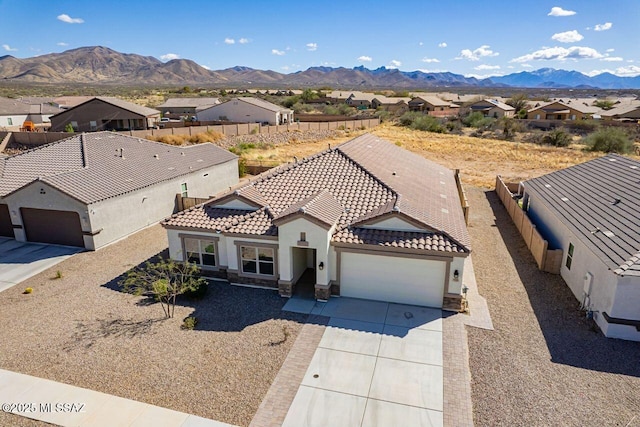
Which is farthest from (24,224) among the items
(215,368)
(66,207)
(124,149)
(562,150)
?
(562,150)

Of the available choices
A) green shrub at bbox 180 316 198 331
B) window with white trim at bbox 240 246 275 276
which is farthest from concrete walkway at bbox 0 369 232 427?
window with white trim at bbox 240 246 275 276

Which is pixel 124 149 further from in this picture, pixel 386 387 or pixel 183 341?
pixel 386 387

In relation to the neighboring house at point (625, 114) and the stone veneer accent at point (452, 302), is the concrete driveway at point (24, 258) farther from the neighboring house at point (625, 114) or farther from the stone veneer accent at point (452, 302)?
the neighboring house at point (625, 114)

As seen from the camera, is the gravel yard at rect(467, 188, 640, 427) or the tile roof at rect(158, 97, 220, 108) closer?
the gravel yard at rect(467, 188, 640, 427)

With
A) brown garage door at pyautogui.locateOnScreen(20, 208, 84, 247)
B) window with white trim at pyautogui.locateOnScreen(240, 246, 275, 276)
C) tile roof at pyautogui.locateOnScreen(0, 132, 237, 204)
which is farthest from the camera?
tile roof at pyautogui.locateOnScreen(0, 132, 237, 204)

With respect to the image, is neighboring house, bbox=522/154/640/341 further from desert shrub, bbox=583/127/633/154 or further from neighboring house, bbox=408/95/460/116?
neighboring house, bbox=408/95/460/116

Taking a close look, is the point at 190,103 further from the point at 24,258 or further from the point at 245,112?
the point at 24,258

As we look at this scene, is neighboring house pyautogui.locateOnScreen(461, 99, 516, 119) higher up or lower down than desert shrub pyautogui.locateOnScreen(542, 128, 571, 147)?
higher up
